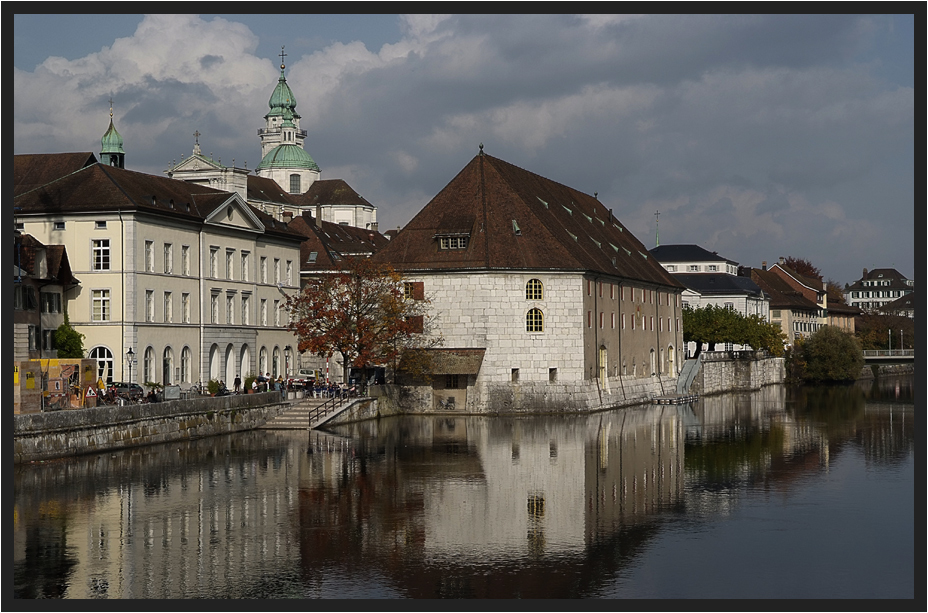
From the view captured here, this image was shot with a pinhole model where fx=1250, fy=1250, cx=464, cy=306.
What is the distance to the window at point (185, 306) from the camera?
61719 millimetres

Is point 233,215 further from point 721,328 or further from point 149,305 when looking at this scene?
point 721,328

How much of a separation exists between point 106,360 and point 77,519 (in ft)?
95.3

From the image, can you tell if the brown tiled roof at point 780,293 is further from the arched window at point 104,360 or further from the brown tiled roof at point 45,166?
the arched window at point 104,360

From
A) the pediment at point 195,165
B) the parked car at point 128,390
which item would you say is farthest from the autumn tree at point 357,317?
the pediment at point 195,165

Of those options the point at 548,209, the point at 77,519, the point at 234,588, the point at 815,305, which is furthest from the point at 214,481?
the point at 815,305

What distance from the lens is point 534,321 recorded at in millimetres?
66750

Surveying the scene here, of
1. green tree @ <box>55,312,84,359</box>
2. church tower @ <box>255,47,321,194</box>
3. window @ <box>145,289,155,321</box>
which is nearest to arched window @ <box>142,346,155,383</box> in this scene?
window @ <box>145,289,155,321</box>

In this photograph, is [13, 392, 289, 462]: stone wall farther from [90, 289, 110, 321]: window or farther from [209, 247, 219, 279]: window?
[209, 247, 219, 279]: window

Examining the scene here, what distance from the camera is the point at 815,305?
5792 inches

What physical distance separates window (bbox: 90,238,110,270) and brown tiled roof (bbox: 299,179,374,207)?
300ft

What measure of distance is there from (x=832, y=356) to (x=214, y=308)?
65.4 metres

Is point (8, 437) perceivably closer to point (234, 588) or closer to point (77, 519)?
point (234, 588)

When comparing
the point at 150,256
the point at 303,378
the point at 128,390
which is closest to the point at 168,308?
the point at 150,256

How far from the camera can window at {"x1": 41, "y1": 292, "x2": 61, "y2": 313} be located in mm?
56000
